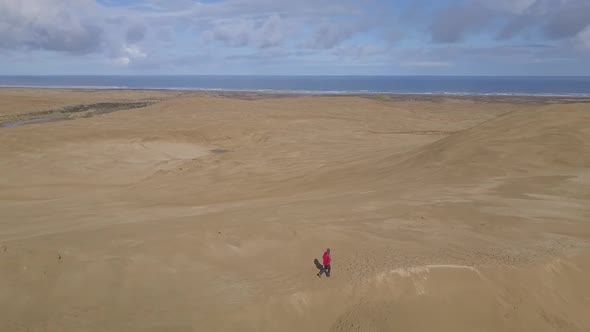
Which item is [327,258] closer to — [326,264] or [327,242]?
[326,264]

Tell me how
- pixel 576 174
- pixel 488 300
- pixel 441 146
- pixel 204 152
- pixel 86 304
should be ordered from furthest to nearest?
pixel 204 152, pixel 441 146, pixel 576 174, pixel 488 300, pixel 86 304

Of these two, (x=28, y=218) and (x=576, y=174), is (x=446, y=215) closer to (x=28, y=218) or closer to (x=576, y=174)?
(x=576, y=174)

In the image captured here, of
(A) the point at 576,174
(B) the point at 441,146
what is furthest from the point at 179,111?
(A) the point at 576,174

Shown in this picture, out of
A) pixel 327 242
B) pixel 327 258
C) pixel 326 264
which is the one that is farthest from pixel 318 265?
pixel 327 242

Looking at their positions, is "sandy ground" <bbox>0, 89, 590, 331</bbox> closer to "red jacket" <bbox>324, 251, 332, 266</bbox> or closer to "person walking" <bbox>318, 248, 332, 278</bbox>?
"person walking" <bbox>318, 248, 332, 278</bbox>

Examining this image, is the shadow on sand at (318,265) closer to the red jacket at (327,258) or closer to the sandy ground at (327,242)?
the sandy ground at (327,242)

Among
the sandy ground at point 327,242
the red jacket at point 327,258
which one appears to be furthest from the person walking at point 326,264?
the sandy ground at point 327,242

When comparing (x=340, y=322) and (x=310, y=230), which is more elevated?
(x=310, y=230)

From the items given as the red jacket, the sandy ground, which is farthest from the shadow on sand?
the red jacket
